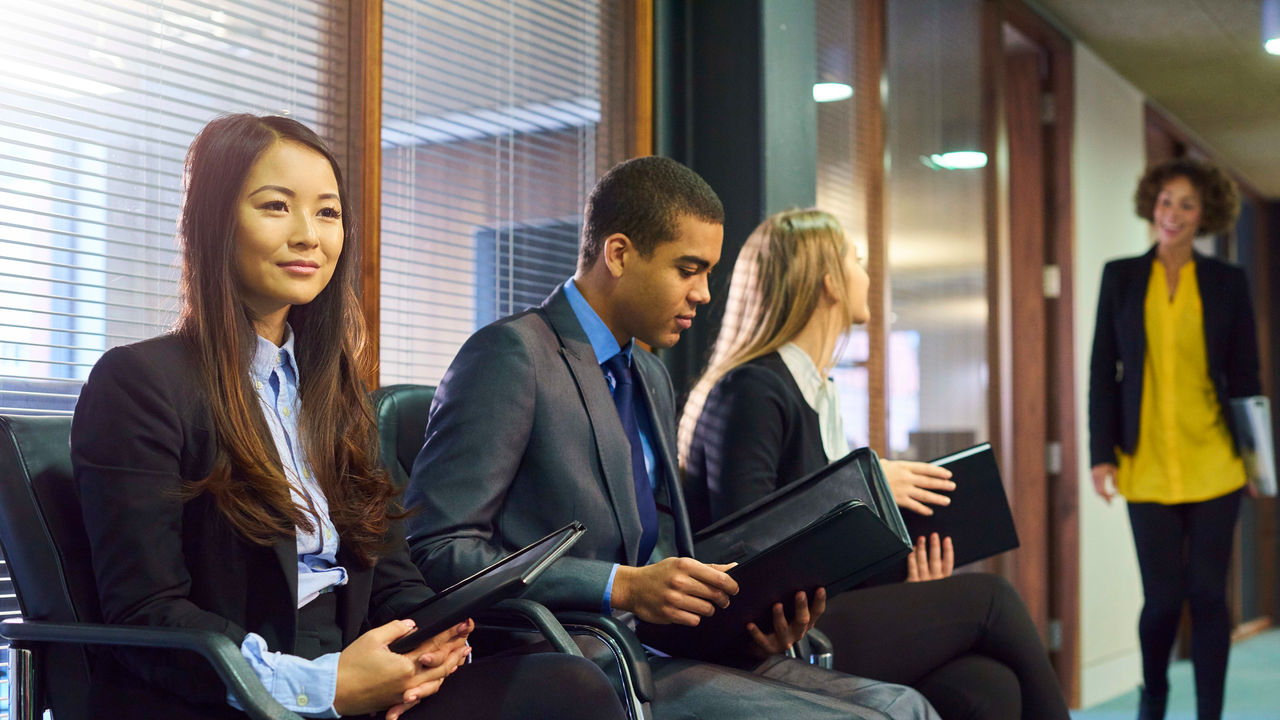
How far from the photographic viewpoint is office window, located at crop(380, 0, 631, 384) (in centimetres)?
238

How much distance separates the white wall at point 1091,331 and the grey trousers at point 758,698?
3433 millimetres

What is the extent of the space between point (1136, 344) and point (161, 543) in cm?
319

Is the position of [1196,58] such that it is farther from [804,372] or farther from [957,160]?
[804,372]

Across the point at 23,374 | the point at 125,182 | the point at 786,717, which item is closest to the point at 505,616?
the point at 786,717

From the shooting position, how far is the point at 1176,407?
3643 millimetres

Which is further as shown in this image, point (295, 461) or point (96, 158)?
point (96, 158)

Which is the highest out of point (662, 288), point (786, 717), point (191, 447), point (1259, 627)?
point (662, 288)

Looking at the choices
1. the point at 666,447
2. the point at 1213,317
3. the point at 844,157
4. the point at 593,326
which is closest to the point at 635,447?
the point at 666,447

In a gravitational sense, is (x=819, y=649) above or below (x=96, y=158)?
below

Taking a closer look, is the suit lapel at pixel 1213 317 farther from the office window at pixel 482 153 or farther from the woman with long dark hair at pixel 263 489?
the woman with long dark hair at pixel 263 489

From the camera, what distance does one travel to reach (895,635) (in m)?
2.10

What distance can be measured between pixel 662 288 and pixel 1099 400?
7.61 feet

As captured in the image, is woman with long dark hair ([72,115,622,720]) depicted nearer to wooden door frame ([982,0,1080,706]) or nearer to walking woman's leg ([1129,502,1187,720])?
walking woman's leg ([1129,502,1187,720])

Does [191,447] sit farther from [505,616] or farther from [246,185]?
→ [505,616]
